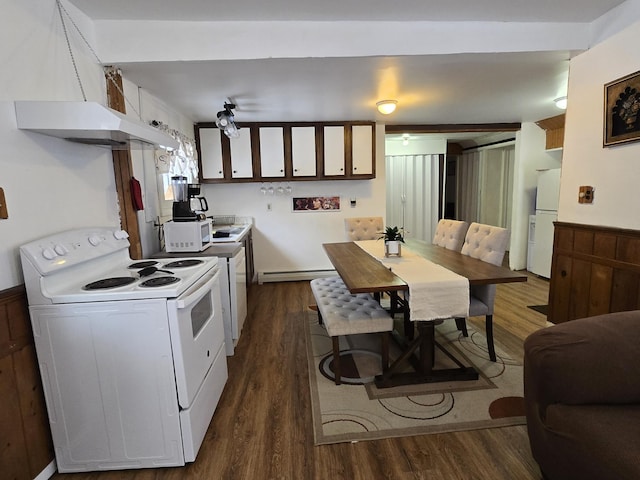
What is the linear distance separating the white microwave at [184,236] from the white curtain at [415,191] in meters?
4.12

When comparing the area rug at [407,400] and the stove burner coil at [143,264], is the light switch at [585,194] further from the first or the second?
the stove burner coil at [143,264]

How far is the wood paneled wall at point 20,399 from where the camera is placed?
4.35 ft

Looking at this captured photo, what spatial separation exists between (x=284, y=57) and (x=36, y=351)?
84.1 inches

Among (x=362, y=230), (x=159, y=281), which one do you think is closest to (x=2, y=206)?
(x=159, y=281)

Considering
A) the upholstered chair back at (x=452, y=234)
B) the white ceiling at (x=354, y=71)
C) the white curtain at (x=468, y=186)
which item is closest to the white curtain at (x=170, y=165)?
the white ceiling at (x=354, y=71)

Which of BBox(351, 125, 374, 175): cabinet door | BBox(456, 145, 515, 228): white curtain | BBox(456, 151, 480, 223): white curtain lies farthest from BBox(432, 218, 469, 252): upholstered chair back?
BBox(456, 151, 480, 223): white curtain

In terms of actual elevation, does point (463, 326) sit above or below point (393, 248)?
below

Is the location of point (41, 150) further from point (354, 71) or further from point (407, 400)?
point (407, 400)

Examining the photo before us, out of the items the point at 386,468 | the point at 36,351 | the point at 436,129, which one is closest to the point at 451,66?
the point at 436,129

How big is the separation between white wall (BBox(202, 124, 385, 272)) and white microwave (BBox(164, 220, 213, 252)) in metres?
1.99

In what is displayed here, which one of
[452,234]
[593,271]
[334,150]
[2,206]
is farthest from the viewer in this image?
[334,150]

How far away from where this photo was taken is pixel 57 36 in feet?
5.68

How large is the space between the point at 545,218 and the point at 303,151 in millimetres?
3457

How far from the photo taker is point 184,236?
257 cm
